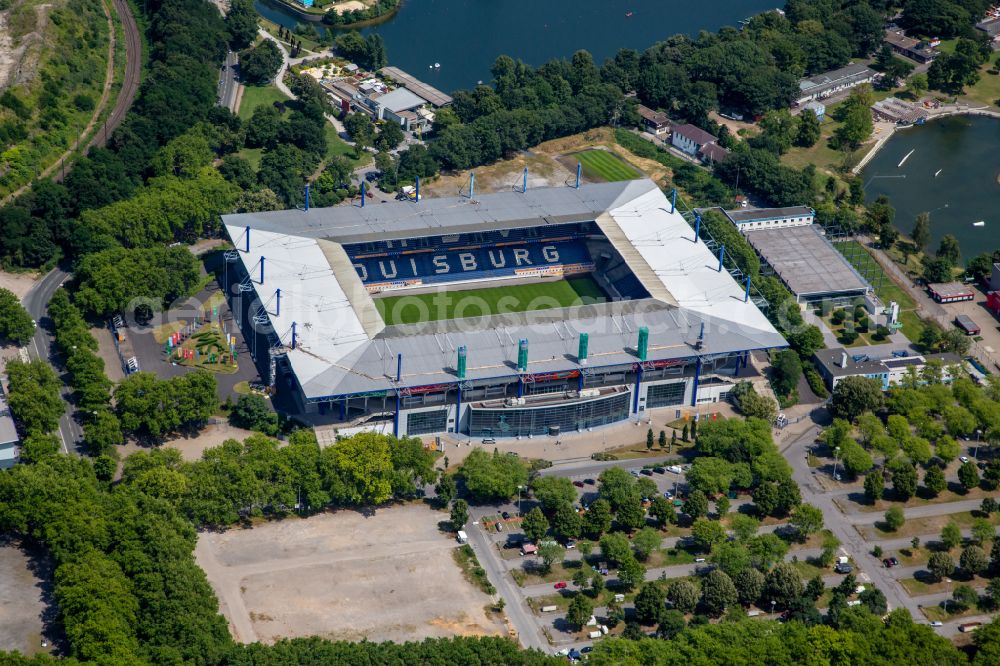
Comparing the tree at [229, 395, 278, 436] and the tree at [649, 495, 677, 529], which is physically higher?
the tree at [229, 395, 278, 436]

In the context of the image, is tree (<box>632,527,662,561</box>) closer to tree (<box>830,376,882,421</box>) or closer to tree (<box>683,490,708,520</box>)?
tree (<box>683,490,708,520</box>)

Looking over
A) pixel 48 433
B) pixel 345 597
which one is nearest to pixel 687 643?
pixel 345 597

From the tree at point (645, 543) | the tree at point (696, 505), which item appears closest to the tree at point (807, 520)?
the tree at point (696, 505)

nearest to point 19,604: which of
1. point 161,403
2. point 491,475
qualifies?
point 161,403

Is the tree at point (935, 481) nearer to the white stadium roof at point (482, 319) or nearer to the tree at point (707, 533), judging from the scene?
the white stadium roof at point (482, 319)

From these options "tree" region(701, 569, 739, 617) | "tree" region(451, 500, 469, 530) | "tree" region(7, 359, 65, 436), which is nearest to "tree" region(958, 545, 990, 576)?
"tree" region(701, 569, 739, 617)

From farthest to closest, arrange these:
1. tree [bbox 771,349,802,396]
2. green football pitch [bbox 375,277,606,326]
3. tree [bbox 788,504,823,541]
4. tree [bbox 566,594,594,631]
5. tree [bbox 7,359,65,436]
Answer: green football pitch [bbox 375,277,606,326], tree [bbox 771,349,802,396], tree [bbox 7,359,65,436], tree [bbox 788,504,823,541], tree [bbox 566,594,594,631]
